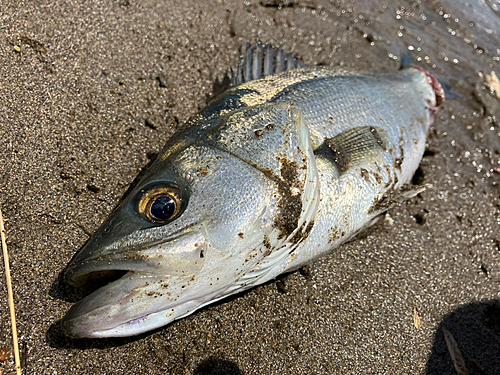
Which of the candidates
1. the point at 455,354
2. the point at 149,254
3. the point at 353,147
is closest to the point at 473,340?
the point at 455,354

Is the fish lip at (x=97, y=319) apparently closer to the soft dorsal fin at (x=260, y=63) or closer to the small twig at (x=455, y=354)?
the soft dorsal fin at (x=260, y=63)

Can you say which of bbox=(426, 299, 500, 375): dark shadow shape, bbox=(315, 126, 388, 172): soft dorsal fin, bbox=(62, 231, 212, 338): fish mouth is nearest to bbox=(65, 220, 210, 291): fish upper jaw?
bbox=(62, 231, 212, 338): fish mouth

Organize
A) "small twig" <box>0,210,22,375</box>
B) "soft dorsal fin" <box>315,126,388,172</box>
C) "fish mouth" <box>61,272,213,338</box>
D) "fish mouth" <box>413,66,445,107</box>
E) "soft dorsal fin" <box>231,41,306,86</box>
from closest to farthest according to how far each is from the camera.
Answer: "fish mouth" <box>61,272,213,338</box> < "small twig" <box>0,210,22,375</box> < "soft dorsal fin" <box>315,126,388,172</box> < "soft dorsal fin" <box>231,41,306,86</box> < "fish mouth" <box>413,66,445,107</box>

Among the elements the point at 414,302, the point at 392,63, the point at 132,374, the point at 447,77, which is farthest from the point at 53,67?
the point at 447,77

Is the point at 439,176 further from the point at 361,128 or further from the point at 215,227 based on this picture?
the point at 215,227

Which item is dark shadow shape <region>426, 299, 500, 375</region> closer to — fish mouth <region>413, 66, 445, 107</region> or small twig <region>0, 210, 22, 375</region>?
fish mouth <region>413, 66, 445, 107</region>

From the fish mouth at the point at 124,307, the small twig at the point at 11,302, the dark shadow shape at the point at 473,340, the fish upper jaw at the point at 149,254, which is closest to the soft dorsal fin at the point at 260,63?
the fish upper jaw at the point at 149,254
